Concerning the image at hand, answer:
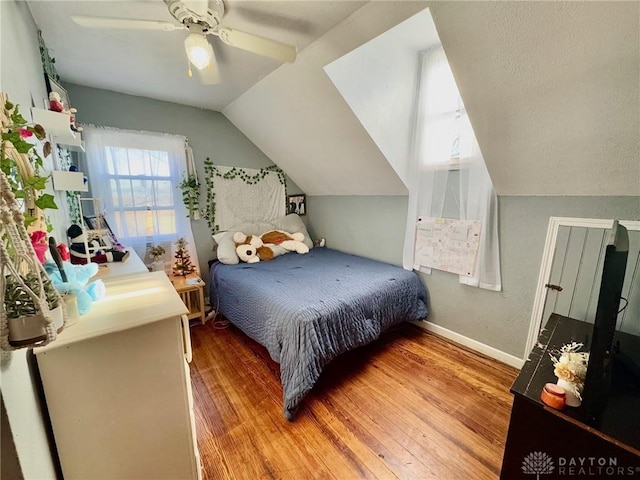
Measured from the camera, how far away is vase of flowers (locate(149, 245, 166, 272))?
2.68 metres

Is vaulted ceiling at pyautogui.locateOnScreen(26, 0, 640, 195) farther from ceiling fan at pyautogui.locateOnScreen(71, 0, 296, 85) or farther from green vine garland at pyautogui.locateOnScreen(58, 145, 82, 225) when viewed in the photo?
green vine garland at pyautogui.locateOnScreen(58, 145, 82, 225)

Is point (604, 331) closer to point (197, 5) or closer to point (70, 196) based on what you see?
point (197, 5)

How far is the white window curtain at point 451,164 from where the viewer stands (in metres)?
2.02

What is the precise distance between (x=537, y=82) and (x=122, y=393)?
2.30m

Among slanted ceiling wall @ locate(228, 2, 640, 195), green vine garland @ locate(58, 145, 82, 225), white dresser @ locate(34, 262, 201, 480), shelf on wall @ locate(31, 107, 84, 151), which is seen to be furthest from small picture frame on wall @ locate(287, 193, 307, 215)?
white dresser @ locate(34, 262, 201, 480)

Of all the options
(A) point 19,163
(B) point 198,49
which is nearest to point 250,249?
(B) point 198,49

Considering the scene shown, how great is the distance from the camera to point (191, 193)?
2867 mm

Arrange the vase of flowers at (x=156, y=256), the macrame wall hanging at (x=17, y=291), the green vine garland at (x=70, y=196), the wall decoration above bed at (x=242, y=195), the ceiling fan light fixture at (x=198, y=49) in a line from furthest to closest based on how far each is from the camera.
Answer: the wall decoration above bed at (x=242, y=195), the vase of flowers at (x=156, y=256), the green vine garland at (x=70, y=196), the ceiling fan light fixture at (x=198, y=49), the macrame wall hanging at (x=17, y=291)

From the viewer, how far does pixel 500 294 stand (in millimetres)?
2098

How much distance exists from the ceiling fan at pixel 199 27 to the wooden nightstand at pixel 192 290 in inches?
76.9

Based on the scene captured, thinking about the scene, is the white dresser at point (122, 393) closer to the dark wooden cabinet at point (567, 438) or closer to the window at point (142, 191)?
the dark wooden cabinet at point (567, 438)

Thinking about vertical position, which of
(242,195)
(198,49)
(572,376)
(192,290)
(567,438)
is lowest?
(192,290)

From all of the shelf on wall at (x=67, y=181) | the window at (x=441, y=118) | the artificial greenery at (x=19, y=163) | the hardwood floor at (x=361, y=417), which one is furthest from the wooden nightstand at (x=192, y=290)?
the window at (x=441, y=118)

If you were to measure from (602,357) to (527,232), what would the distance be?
1383mm
